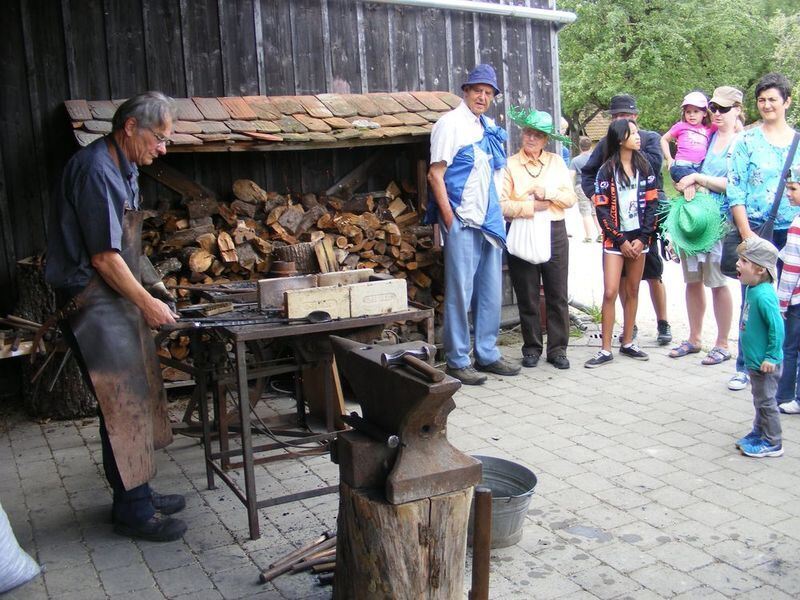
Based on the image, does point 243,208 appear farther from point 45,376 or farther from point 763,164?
point 763,164

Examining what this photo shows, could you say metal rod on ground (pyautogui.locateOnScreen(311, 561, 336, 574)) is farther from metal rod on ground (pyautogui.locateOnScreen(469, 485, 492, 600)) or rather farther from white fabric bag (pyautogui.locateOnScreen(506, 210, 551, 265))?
white fabric bag (pyautogui.locateOnScreen(506, 210, 551, 265))

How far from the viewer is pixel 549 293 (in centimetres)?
689

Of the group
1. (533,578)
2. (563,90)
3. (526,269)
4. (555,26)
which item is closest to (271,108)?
(526,269)

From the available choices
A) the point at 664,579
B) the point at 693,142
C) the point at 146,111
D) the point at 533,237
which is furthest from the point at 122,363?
the point at 693,142

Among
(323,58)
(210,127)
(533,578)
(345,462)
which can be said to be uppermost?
(323,58)

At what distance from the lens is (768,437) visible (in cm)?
483

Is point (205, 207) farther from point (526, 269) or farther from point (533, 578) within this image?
point (533, 578)

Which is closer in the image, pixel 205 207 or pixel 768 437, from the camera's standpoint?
pixel 768 437

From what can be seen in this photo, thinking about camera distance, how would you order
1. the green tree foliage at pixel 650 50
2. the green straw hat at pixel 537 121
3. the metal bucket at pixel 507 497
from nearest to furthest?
the metal bucket at pixel 507 497 < the green straw hat at pixel 537 121 < the green tree foliage at pixel 650 50

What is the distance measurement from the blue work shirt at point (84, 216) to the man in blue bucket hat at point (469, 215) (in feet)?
9.56

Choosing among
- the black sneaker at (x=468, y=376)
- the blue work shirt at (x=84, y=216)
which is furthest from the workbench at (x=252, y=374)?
the black sneaker at (x=468, y=376)

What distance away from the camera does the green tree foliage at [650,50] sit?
2786 cm

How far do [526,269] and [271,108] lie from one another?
2.35 metres

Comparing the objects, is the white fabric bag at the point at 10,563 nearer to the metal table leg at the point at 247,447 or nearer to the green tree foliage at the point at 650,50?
the metal table leg at the point at 247,447
